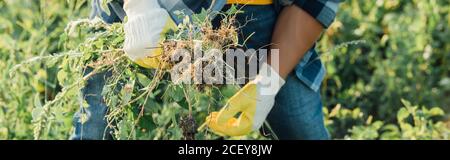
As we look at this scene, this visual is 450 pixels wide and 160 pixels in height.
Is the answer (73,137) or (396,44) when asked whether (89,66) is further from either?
(396,44)

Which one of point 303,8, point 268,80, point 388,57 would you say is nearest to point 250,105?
point 268,80

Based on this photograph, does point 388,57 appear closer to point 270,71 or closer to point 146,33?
point 270,71

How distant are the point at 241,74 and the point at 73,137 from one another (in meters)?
0.43

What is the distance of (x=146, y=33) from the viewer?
6.25 feet

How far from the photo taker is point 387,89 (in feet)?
11.0

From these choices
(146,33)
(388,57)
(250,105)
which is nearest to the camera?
(146,33)

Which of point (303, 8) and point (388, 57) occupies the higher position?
point (303, 8)

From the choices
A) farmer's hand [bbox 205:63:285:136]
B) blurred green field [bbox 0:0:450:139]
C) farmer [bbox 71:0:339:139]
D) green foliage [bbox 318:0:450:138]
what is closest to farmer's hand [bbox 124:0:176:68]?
farmer [bbox 71:0:339:139]

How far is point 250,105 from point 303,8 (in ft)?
0.85

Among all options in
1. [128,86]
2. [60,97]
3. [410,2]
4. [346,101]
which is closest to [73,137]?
[60,97]

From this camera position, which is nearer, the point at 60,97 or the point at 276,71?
the point at 60,97

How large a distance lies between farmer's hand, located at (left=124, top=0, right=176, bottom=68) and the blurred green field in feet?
2.41
